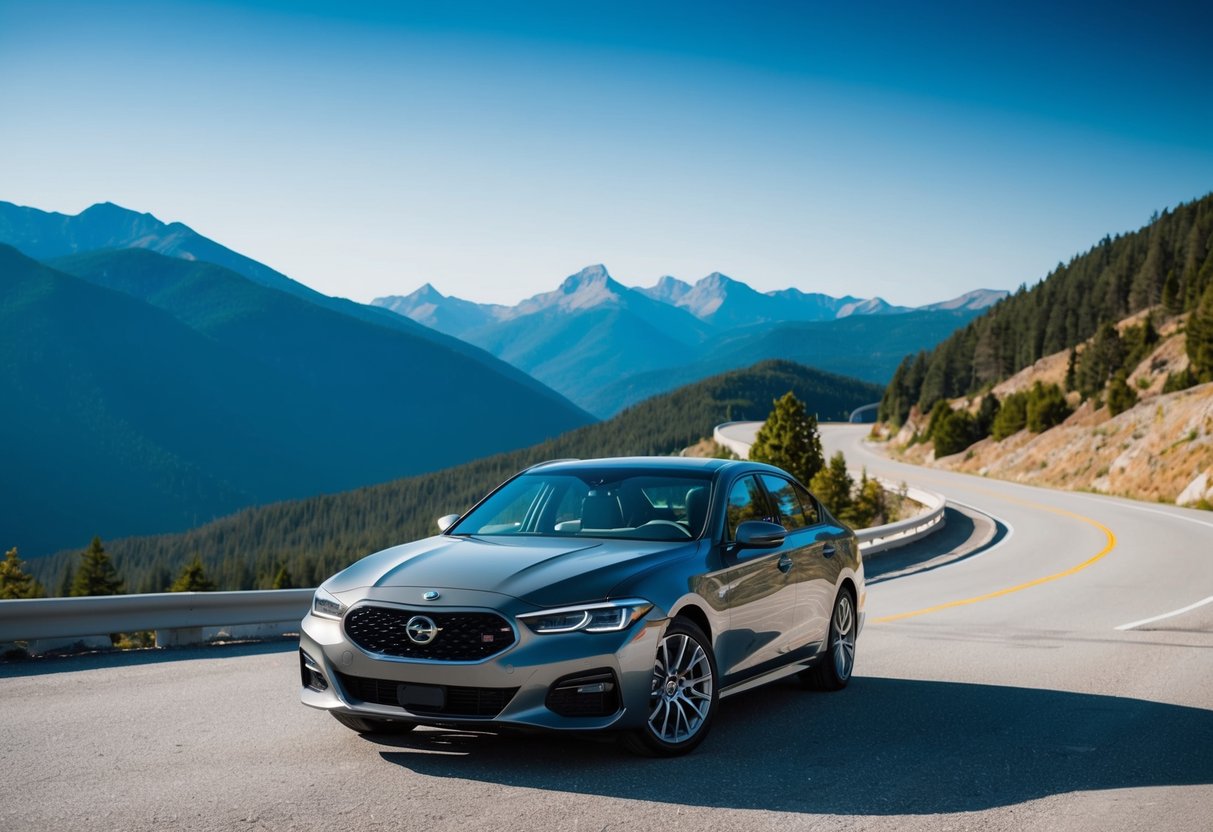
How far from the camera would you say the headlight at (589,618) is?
5434mm

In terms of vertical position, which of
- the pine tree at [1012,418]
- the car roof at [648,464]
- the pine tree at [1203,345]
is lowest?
the car roof at [648,464]

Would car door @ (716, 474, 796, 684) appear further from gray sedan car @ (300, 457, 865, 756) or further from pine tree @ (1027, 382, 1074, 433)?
pine tree @ (1027, 382, 1074, 433)

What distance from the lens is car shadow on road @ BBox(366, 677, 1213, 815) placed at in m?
5.35

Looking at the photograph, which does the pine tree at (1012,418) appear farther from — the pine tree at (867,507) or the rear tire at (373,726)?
the rear tire at (373,726)

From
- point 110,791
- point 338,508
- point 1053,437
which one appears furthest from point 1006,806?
point 338,508

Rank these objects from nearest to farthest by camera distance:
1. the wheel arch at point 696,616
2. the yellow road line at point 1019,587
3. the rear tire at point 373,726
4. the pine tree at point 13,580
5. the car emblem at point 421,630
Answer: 1. the car emblem at point 421,630
2. the wheel arch at point 696,616
3. the rear tire at point 373,726
4. the yellow road line at point 1019,587
5. the pine tree at point 13,580

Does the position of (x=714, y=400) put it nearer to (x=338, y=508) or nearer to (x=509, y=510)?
(x=338, y=508)

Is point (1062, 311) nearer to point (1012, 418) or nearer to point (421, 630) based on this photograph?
point (1012, 418)

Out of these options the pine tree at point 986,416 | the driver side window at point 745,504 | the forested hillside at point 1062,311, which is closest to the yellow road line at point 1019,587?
the driver side window at point 745,504

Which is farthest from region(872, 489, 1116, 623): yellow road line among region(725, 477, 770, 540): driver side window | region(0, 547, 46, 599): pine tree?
Result: region(0, 547, 46, 599): pine tree

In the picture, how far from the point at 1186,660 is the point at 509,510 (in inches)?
262

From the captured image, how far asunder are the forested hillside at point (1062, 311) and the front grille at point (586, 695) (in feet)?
370

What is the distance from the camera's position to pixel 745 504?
7.32m

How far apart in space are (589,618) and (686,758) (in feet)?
3.48
